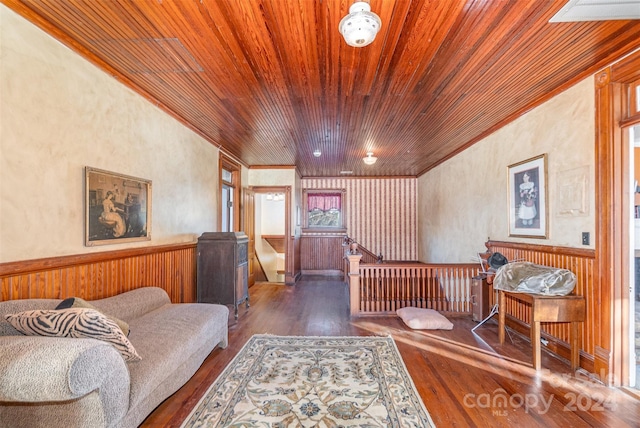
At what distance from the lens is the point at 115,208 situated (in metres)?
2.78

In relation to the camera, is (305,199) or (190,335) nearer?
(190,335)

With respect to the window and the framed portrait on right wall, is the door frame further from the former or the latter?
the window

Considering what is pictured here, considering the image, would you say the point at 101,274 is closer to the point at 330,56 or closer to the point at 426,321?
the point at 330,56

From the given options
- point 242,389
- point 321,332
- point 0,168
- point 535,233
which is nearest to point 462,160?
point 535,233

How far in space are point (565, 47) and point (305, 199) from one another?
658cm

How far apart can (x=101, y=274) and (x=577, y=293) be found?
4586 millimetres

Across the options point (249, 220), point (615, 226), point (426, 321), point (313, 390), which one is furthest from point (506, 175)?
point (249, 220)

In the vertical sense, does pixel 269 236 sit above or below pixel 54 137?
below

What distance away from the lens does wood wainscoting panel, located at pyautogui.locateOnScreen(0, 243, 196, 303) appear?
2000mm

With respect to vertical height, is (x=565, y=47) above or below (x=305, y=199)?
above

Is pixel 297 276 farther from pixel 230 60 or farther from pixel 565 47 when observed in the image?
pixel 565 47

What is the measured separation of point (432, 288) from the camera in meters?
4.56

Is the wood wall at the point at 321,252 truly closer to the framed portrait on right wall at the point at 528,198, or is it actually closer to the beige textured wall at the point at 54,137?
the framed portrait on right wall at the point at 528,198

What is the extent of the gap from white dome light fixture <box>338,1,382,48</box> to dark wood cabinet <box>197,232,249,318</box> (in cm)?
321
